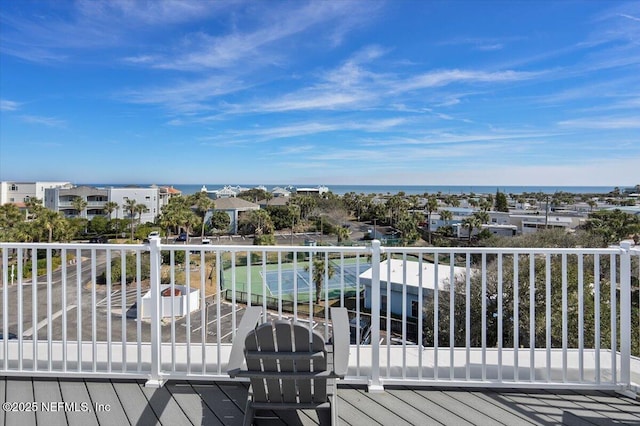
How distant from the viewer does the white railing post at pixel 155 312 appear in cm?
240

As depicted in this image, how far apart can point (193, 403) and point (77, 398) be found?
758mm

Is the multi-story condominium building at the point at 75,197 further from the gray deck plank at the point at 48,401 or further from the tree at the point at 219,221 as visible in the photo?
the gray deck plank at the point at 48,401

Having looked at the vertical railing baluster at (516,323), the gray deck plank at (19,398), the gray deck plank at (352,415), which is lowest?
the gray deck plank at (352,415)

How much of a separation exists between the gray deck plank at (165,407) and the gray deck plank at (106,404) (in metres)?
0.16

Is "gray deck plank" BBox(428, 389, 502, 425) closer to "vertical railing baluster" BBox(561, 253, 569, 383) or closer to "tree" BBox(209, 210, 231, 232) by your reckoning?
"vertical railing baluster" BBox(561, 253, 569, 383)

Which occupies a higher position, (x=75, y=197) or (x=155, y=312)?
(x=75, y=197)

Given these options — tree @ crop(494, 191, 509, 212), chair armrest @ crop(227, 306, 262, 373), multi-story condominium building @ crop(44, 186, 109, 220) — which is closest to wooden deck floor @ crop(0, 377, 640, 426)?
chair armrest @ crop(227, 306, 262, 373)

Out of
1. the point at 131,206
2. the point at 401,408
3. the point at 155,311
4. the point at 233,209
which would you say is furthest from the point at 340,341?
the point at 131,206

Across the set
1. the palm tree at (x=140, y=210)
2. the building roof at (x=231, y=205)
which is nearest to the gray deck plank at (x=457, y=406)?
the building roof at (x=231, y=205)

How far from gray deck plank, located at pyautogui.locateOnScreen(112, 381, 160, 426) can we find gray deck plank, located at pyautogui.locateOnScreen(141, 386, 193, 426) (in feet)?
0.09

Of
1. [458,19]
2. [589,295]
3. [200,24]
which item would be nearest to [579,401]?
[589,295]

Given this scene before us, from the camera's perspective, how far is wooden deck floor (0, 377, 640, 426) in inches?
79.9

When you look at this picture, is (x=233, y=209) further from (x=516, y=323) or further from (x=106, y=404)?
(x=516, y=323)

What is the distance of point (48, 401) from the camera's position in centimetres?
222
